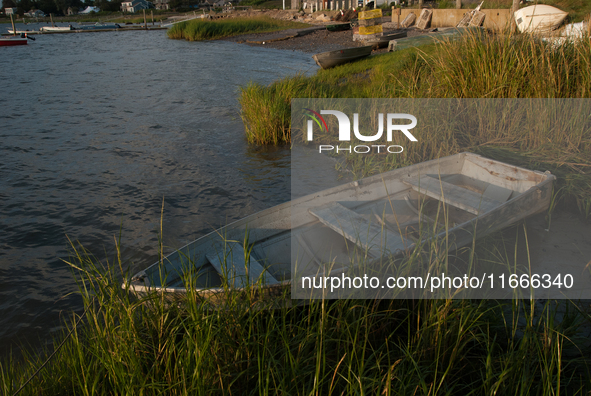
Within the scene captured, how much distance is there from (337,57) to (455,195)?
11530mm

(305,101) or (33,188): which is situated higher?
(305,101)

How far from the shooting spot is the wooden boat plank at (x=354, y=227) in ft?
13.1

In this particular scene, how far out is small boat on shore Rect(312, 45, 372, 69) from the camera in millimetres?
15305

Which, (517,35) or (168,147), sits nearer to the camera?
(517,35)

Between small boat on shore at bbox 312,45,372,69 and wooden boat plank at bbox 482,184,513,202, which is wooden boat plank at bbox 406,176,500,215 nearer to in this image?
wooden boat plank at bbox 482,184,513,202

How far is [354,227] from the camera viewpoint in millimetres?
4184

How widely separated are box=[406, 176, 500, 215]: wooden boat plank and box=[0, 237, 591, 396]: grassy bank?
6.36 ft

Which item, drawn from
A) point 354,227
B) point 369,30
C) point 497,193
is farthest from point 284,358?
point 369,30

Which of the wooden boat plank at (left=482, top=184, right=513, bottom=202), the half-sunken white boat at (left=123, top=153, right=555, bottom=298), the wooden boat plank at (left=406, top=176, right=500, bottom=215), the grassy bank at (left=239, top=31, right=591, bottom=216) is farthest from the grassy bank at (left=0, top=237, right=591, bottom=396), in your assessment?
the grassy bank at (left=239, top=31, right=591, bottom=216)

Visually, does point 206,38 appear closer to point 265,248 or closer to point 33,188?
point 33,188

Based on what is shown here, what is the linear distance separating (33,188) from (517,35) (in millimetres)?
8987

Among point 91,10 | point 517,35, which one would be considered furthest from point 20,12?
point 517,35

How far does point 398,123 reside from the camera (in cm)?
779

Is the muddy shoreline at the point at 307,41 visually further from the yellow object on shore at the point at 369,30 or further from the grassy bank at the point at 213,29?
the yellow object on shore at the point at 369,30
